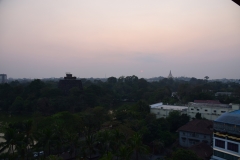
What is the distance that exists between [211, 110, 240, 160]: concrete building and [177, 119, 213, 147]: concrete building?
3791 mm

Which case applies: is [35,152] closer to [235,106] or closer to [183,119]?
[183,119]

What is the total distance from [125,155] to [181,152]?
10.7 feet

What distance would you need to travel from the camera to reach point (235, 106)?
18609 millimetres

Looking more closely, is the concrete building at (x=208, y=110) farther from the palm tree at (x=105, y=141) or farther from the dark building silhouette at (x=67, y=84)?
the dark building silhouette at (x=67, y=84)

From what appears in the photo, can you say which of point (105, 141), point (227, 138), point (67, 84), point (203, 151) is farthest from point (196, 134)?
point (67, 84)

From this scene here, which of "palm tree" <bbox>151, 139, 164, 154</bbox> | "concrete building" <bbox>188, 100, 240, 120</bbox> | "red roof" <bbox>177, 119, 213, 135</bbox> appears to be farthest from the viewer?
"concrete building" <bbox>188, 100, 240, 120</bbox>

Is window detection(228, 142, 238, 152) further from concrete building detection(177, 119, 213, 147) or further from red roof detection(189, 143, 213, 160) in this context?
concrete building detection(177, 119, 213, 147)

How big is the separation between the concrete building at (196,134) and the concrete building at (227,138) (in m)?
3.79

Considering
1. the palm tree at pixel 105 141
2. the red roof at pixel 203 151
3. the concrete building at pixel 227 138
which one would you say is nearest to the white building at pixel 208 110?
the red roof at pixel 203 151

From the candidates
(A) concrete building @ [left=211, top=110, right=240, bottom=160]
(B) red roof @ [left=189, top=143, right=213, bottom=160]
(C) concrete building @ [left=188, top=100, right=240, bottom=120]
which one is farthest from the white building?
(A) concrete building @ [left=211, top=110, right=240, bottom=160]

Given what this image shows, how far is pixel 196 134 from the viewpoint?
50.4ft

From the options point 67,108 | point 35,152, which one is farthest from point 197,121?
point 67,108

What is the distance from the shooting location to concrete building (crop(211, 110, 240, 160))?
33.6ft

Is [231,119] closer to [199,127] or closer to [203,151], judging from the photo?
[203,151]
